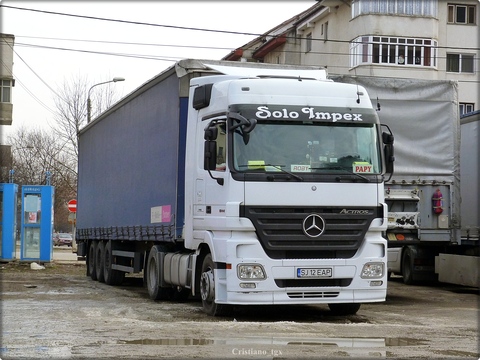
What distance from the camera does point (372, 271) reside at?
1285 centimetres

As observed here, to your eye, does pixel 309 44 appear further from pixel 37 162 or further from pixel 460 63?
pixel 37 162

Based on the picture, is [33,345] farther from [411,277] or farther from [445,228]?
[411,277]

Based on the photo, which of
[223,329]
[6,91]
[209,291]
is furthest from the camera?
[6,91]

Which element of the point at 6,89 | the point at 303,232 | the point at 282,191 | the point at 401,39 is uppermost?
the point at 401,39

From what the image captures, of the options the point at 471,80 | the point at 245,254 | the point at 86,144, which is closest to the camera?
the point at 245,254

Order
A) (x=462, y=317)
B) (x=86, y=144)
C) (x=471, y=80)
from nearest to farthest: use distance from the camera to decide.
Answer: (x=462, y=317), (x=86, y=144), (x=471, y=80)

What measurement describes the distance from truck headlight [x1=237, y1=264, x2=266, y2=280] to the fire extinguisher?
523 cm

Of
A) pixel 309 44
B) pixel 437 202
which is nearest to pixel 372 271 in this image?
pixel 437 202

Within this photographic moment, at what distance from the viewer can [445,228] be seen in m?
16.3

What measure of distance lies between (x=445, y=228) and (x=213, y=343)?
7.58m

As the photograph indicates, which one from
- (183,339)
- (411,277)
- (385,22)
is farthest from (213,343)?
(385,22)

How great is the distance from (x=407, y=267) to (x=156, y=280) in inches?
312

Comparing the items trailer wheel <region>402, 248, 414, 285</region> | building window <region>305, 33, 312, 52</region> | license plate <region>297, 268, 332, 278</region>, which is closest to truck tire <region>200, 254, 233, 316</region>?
license plate <region>297, 268, 332, 278</region>

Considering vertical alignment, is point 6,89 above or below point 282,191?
above
